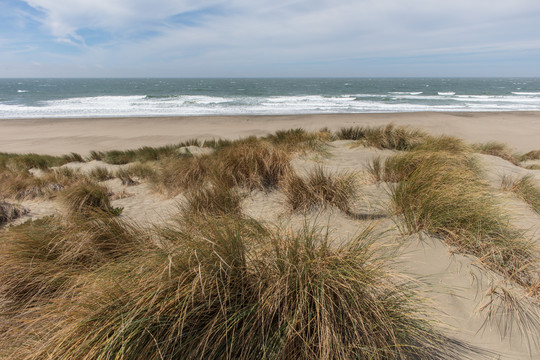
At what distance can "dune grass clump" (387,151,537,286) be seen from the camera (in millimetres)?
2660

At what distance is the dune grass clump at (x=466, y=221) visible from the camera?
2.66m

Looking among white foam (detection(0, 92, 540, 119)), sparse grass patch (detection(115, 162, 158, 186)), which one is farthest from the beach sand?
white foam (detection(0, 92, 540, 119))

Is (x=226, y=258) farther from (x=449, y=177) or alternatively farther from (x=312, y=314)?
(x=449, y=177)

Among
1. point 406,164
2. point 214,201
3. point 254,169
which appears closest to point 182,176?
point 254,169

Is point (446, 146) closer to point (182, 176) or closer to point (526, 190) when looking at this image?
point (526, 190)

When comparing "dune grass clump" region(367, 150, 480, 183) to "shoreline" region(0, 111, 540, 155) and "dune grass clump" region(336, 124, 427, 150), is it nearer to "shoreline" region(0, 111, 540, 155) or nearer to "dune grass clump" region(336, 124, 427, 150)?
"dune grass clump" region(336, 124, 427, 150)

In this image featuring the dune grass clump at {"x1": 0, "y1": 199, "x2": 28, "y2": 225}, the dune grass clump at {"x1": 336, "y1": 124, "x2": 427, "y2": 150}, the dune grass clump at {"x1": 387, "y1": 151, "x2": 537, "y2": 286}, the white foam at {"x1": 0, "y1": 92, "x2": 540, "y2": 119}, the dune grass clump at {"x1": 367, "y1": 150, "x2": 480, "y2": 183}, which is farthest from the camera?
the white foam at {"x1": 0, "y1": 92, "x2": 540, "y2": 119}

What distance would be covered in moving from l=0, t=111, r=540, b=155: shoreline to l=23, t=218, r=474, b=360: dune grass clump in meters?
14.5

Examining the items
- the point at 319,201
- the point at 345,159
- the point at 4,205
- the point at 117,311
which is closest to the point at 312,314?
the point at 117,311

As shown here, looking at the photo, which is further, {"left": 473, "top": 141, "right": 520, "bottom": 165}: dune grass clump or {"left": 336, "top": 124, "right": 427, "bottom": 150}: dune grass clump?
{"left": 473, "top": 141, "right": 520, "bottom": 165}: dune grass clump

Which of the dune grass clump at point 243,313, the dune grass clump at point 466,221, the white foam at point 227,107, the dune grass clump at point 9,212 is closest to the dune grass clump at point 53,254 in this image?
the dune grass clump at point 243,313

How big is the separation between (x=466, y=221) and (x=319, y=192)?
180 centimetres

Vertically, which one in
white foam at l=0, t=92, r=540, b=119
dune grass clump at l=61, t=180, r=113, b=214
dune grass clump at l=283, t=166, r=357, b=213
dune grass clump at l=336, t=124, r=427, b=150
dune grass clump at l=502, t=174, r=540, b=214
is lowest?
dune grass clump at l=61, t=180, r=113, b=214

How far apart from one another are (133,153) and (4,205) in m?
6.00
